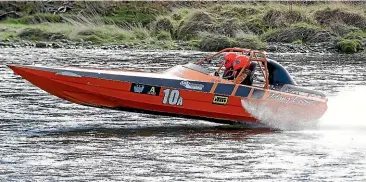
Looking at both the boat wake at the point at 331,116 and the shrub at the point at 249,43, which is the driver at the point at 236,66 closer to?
the boat wake at the point at 331,116

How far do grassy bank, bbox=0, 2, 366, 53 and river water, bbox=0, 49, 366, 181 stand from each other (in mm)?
21478

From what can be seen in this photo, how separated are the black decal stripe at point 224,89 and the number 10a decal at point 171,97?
2.99 ft

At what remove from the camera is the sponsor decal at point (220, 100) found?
2128cm

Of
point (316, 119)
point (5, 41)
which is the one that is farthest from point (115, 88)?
point (5, 41)

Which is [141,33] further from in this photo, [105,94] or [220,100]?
[105,94]

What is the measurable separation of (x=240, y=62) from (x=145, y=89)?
2428mm

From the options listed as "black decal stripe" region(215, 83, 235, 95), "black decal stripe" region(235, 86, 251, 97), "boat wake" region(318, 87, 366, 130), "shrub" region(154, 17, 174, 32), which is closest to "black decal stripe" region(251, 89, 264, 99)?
"black decal stripe" region(235, 86, 251, 97)

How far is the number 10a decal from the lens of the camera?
68.5 ft

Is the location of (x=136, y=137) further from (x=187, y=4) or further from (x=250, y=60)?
(x=187, y=4)

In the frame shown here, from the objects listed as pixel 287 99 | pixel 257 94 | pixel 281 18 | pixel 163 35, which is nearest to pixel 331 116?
pixel 287 99

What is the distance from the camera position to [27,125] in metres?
21.5

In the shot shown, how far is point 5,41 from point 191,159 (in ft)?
107

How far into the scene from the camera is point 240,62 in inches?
855

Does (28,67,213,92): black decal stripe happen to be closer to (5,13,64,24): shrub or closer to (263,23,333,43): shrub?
A: (263,23,333,43): shrub
